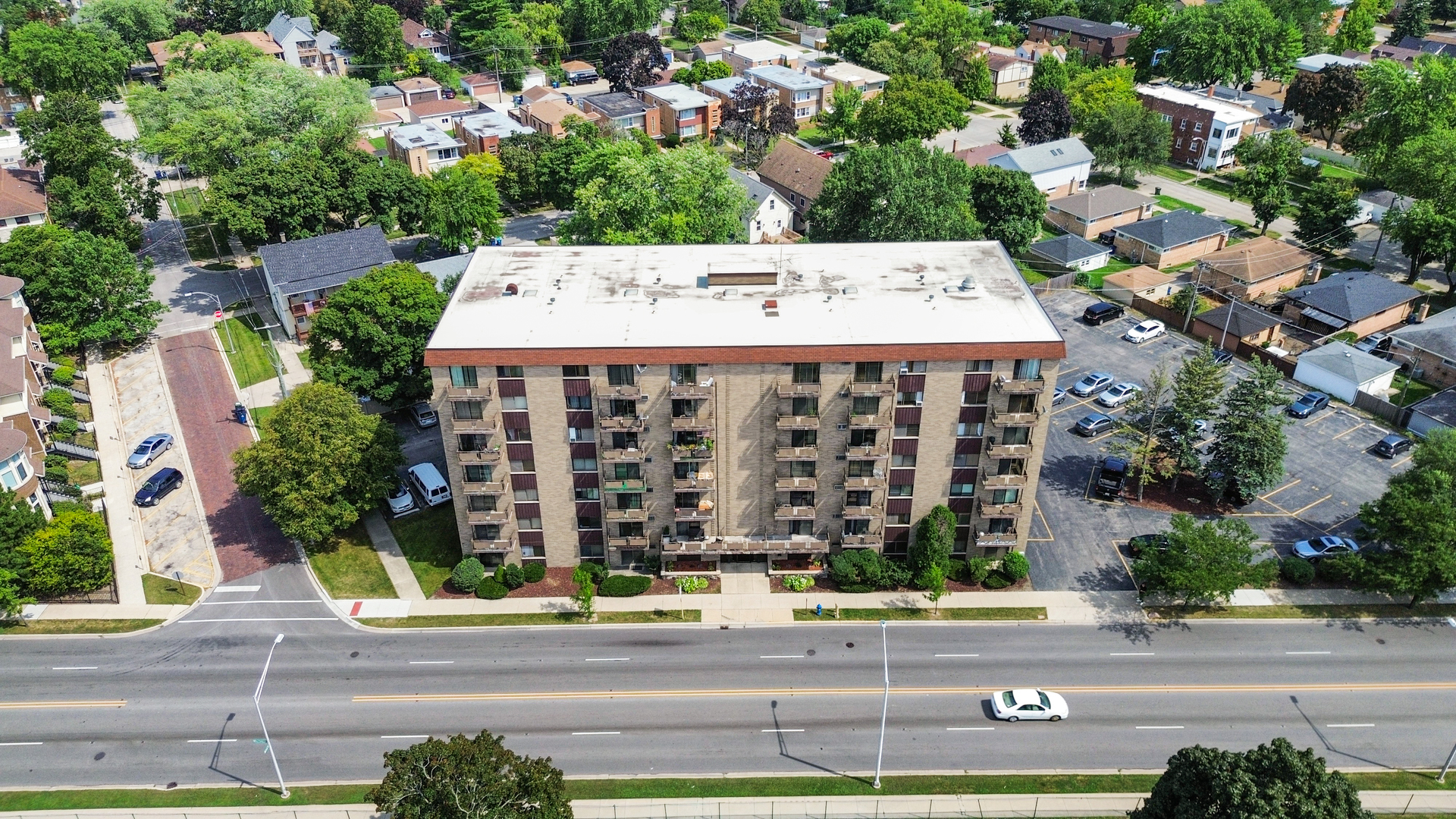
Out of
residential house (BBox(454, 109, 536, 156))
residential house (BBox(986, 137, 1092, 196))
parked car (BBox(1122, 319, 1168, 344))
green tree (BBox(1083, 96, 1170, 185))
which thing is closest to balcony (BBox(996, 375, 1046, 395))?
parked car (BBox(1122, 319, 1168, 344))

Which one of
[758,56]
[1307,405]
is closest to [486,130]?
[758,56]

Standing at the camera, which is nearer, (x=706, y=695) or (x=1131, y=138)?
(x=706, y=695)

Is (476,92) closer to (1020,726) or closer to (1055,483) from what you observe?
(1055,483)

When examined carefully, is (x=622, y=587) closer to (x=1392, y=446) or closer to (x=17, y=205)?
(x=1392, y=446)

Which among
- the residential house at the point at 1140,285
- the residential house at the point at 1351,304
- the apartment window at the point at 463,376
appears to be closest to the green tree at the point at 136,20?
the apartment window at the point at 463,376

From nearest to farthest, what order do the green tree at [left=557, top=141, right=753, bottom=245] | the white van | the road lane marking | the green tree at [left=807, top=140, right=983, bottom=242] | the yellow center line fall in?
the road lane marking
the yellow center line
the white van
the green tree at [left=557, top=141, right=753, bottom=245]
the green tree at [left=807, top=140, right=983, bottom=242]

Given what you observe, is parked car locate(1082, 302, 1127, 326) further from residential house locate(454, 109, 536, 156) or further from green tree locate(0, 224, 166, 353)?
green tree locate(0, 224, 166, 353)

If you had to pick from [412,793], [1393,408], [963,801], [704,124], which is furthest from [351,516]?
[704,124]
